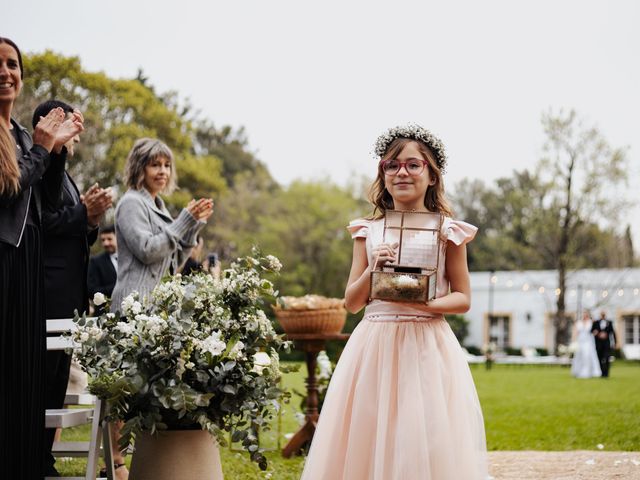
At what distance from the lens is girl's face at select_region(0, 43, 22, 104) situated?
3.79 m

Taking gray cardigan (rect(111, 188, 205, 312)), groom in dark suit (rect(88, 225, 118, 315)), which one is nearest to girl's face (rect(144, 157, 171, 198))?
gray cardigan (rect(111, 188, 205, 312))

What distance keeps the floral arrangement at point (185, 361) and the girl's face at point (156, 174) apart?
4.19 feet

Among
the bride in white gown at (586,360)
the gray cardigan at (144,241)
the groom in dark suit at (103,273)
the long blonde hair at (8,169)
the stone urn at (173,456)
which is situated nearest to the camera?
the long blonde hair at (8,169)

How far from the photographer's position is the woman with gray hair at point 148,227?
5.09 meters

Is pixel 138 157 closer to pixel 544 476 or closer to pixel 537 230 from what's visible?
pixel 544 476

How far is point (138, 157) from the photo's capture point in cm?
539

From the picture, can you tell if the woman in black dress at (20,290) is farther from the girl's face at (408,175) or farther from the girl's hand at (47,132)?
the girl's face at (408,175)

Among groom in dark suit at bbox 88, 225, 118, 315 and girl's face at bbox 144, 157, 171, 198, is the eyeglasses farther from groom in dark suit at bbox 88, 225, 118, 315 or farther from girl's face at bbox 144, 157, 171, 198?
groom in dark suit at bbox 88, 225, 118, 315

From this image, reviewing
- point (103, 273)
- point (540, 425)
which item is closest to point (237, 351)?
point (103, 273)

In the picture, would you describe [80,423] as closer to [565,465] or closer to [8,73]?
[8,73]

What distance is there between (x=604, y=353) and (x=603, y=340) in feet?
1.75

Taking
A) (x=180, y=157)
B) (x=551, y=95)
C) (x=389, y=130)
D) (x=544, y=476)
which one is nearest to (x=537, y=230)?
(x=551, y=95)

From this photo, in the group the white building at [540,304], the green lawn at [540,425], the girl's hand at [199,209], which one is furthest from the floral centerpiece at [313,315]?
the white building at [540,304]

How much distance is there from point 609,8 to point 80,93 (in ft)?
51.1
